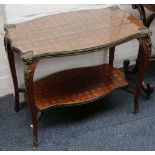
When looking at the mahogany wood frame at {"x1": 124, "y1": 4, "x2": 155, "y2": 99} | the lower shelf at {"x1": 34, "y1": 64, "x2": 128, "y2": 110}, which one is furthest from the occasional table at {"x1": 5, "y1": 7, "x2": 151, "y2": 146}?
the mahogany wood frame at {"x1": 124, "y1": 4, "x2": 155, "y2": 99}

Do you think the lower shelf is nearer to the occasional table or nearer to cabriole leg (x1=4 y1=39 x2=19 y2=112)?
the occasional table

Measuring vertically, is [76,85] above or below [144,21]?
below

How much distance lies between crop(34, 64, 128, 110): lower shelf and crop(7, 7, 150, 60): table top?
1.00 ft

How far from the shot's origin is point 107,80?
1.54m

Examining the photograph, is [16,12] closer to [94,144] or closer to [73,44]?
[73,44]

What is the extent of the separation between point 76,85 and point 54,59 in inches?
8.6

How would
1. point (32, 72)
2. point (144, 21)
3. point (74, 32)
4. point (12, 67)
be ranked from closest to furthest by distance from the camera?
point (32, 72)
point (74, 32)
point (12, 67)
point (144, 21)

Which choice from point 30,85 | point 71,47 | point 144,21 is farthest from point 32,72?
point 144,21

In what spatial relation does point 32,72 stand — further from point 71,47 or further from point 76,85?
point 76,85

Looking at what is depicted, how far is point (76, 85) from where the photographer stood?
150 cm

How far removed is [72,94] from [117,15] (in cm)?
48

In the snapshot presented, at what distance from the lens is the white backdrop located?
1407 millimetres

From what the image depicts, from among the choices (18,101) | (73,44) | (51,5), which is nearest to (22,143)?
(18,101)

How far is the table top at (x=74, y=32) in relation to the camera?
3.86 ft
